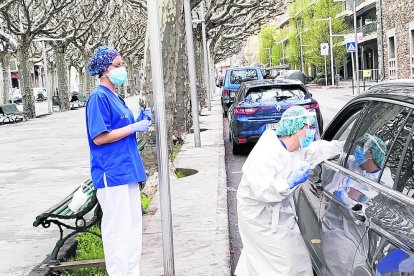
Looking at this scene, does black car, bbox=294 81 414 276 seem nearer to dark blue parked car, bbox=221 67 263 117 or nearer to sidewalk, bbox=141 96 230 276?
sidewalk, bbox=141 96 230 276

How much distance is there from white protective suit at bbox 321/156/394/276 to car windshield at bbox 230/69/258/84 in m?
22.7

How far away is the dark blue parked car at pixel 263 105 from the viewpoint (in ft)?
42.2

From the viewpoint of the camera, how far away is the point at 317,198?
406cm

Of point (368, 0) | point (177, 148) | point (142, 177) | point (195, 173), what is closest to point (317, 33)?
point (368, 0)

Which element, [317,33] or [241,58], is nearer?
[317,33]

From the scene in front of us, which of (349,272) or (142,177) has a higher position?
(142,177)

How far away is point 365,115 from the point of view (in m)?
3.71

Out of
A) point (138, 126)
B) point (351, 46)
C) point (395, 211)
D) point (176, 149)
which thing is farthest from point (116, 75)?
point (351, 46)

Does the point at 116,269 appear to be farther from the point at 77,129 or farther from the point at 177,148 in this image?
the point at 77,129

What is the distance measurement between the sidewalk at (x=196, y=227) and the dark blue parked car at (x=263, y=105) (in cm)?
141

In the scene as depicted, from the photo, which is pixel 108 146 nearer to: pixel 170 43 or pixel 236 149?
pixel 170 43

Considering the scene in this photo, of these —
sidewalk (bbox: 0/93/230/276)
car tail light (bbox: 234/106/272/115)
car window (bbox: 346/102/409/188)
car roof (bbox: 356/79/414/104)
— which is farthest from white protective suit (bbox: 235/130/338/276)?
car tail light (bbox: 234/106/272/115)

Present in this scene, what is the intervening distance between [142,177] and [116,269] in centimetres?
70

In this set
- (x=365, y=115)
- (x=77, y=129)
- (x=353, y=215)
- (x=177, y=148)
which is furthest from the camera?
(x=77, y=129)
